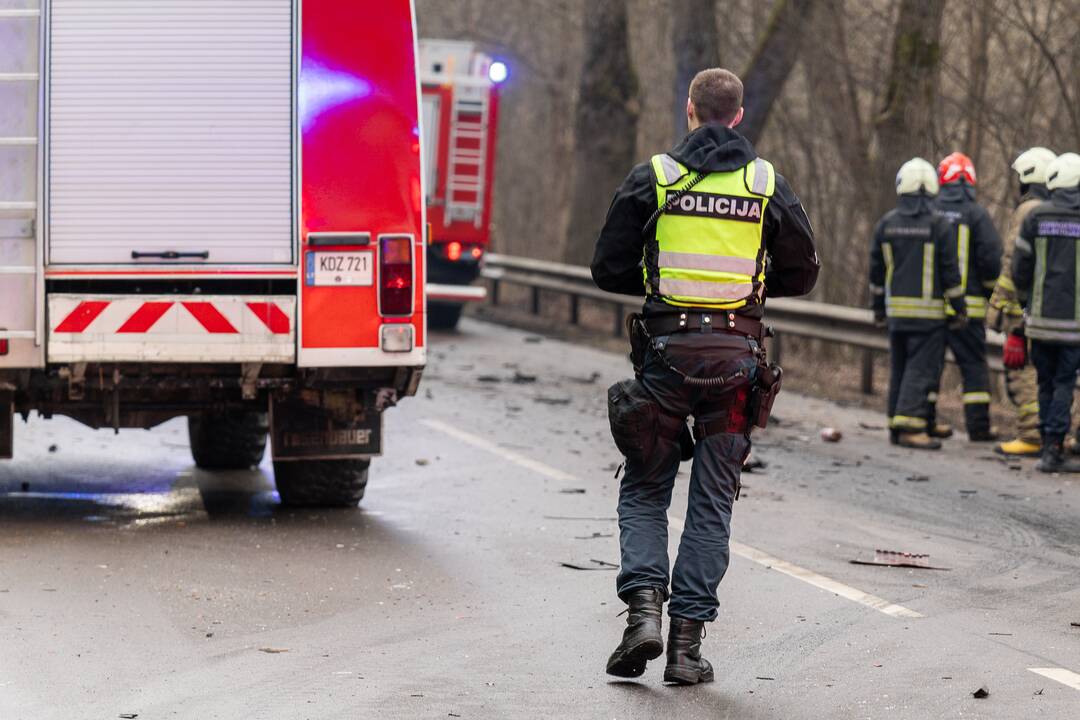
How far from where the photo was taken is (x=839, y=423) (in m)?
13.8

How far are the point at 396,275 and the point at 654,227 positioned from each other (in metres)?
2.77

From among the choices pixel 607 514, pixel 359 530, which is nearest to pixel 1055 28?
pixel 607 514

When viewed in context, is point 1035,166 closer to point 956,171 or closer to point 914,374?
point 956,171

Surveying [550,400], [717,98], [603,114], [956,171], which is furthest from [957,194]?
[603,114]

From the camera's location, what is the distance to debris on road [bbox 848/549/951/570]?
8.02m

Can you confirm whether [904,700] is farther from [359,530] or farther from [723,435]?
[359,530]

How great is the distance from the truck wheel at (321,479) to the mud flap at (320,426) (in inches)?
13.7

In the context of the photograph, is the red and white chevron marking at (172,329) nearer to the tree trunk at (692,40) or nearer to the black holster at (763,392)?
the black holster at (763,392)

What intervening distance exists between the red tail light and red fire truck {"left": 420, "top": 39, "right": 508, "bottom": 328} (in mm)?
11352

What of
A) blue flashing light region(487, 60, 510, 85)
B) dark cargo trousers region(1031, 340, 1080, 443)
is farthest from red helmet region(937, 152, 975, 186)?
blue flashing light region(487, 60, 510, 85)

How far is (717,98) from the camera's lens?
5988 mm

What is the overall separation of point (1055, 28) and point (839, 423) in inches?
189

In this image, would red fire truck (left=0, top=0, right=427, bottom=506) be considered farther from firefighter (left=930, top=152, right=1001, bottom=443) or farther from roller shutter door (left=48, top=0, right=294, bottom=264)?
firefighter (left=930, top=152, right=1001, bottom=443)

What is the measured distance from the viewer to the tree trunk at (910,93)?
1717cm
